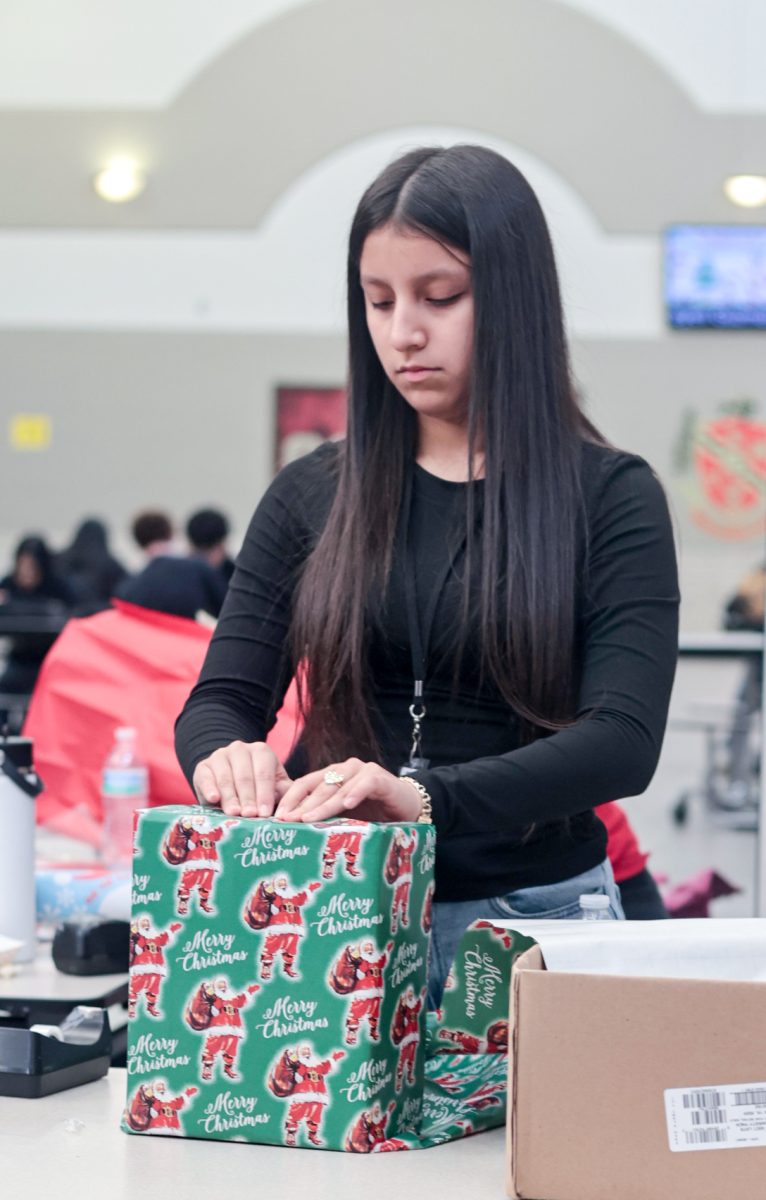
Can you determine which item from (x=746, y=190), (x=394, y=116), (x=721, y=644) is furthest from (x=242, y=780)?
(x=394, y=116)

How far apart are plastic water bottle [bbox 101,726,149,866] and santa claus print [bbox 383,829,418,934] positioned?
1.27 meters

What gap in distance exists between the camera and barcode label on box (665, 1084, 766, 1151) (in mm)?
841

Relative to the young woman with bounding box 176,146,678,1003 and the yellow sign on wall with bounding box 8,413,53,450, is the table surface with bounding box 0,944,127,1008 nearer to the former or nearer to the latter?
the young woman with bounding box 176,146,678,1003

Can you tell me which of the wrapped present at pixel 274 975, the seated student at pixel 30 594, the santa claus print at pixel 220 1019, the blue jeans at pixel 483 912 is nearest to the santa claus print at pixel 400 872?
the wrapped present at pixel 274 975

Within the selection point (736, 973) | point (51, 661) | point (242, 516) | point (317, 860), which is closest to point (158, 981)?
point (317, 860)

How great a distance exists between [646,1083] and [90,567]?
5.68 metres

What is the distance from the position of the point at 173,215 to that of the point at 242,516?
1759 mm

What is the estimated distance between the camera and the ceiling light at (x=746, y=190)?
132 inches

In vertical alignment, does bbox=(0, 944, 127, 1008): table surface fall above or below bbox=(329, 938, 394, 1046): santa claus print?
below

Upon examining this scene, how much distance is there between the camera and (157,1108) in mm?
975

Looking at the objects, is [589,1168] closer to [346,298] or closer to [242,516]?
[346,298]

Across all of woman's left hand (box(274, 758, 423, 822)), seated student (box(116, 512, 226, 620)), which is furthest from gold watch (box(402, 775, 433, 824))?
seated student (box(116, 512, 226, 620))

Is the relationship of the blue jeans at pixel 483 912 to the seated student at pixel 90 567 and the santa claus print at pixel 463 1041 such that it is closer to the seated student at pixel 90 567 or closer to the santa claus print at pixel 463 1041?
the santa claus print at pixel 463 1041

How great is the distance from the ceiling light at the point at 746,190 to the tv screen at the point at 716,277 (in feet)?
0.22
